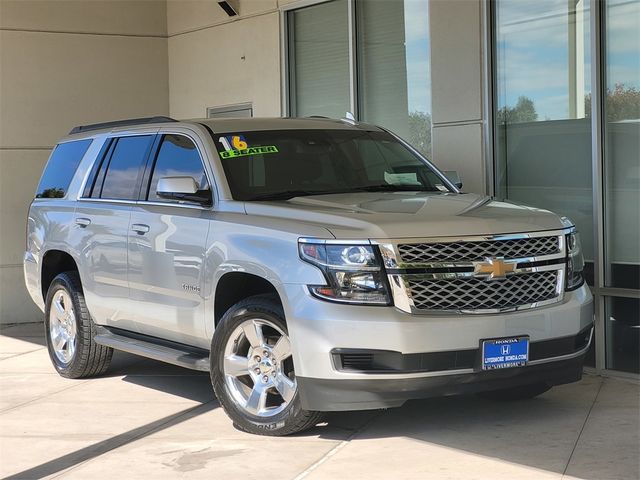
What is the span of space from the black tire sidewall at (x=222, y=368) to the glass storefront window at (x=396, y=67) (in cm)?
439

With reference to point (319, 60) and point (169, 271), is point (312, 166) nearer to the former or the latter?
point (169, 271)

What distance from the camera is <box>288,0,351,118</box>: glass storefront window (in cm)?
1125

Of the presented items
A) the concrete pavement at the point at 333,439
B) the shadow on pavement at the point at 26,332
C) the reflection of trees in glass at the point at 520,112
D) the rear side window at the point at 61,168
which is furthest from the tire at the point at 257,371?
the shadow on pavement at the point at 26,332

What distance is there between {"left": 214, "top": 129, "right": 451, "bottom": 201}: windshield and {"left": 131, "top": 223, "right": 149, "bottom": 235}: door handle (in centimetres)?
84

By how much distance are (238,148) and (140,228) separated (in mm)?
986

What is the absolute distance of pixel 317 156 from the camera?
721cm

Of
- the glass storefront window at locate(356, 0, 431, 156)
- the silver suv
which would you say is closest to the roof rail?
the silver suv

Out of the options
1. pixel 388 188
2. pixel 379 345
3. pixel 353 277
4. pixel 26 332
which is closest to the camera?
pixel 379 345

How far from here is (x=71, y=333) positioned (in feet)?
28.1

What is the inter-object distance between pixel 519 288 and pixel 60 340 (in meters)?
4.55

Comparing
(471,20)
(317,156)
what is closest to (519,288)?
(317,156)

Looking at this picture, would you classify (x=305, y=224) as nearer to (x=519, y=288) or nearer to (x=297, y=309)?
(x=297, y=309)

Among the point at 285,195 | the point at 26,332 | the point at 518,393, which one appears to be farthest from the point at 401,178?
the point at 26,332

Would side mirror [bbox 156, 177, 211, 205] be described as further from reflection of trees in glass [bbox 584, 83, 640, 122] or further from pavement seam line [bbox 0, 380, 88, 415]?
reflection of trees in glass [bbox 584, 83, 640, 122]
